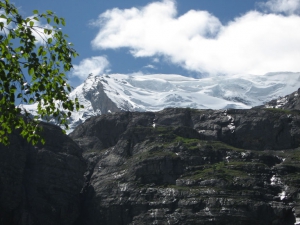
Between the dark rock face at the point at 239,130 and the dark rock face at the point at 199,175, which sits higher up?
the dark rock face at the point at 239,130

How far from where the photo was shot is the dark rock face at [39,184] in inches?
5418

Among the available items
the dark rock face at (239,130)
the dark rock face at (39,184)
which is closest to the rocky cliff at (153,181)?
the dark rock face at (39,184)

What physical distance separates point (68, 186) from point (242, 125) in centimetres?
6439

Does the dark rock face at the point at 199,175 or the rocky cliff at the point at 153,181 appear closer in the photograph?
the dark rock face at the point at 199,175

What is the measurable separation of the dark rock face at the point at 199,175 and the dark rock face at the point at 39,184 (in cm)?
627

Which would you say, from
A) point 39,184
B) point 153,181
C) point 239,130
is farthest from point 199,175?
point 239,130

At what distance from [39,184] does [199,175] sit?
40.4m

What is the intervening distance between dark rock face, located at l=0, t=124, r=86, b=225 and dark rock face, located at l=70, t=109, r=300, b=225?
6.27m

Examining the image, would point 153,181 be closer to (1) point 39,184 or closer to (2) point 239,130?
(1) point 39,184

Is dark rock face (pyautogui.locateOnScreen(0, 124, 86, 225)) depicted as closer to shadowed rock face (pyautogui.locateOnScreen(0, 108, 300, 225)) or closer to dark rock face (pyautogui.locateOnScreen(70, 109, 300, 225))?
shadowed rock face (pyautogui.locateOnScreen(0, 108, 300, 225))

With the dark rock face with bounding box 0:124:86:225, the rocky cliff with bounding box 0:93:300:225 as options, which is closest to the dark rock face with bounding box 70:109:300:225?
the rocky cliff with bounding box 0:93:300:225

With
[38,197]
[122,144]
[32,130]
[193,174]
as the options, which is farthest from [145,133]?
[32,130]

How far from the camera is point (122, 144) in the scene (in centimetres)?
17362

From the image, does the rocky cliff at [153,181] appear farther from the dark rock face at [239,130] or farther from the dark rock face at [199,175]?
the dark rock face at [239,130]
